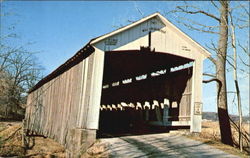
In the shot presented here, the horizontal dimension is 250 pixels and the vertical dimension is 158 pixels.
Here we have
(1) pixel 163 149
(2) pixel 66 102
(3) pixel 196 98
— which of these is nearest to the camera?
(1) pixel 163 149

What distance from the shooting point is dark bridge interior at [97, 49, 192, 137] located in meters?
11.5

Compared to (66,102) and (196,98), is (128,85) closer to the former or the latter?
(66,102)

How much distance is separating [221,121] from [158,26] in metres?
5.33

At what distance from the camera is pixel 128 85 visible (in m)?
15.4

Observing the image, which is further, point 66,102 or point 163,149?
point 66,102

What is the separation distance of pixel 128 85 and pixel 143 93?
1498 millimetres

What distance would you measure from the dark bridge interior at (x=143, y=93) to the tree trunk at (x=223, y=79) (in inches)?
78.5

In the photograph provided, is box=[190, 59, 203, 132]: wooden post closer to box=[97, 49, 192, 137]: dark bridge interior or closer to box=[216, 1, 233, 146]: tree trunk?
box=[97, 49, 192, 137]: dark bridge interior

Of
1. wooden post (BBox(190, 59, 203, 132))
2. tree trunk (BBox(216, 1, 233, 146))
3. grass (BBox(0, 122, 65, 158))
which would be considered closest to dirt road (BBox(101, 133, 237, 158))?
wooden post (BBox(190, 59, 203, 132))

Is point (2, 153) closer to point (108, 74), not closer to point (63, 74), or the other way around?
point (63, 74)

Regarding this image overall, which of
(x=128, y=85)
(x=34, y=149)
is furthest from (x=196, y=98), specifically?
(x=34, y=149)

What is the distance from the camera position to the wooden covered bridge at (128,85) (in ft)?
29.6

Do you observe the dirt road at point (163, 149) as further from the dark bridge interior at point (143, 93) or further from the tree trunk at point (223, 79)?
the tree trunk at point (223, 79)

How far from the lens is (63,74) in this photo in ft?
42.4
